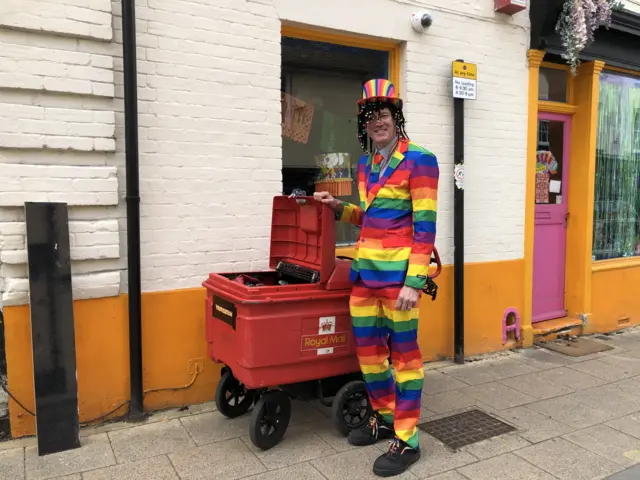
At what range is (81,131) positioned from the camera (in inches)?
135

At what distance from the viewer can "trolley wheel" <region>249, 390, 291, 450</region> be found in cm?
322

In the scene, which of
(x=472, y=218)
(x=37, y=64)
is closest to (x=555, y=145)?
(x=472, y=218)

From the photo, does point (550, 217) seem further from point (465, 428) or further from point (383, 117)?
point (383, 117)

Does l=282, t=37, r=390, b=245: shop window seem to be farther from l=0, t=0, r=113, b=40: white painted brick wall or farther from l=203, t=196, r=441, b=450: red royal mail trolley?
l=0, t=0, r=113, b=40: white painted brick wall

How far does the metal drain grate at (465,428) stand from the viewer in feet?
11.6

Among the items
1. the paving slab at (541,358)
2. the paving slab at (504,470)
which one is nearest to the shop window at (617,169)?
the paving slab at (541,358)

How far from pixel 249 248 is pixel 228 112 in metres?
1.03

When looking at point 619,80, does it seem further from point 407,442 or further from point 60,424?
point 60,424

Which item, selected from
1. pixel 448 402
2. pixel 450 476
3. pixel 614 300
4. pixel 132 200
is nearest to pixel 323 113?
pixel 132 200

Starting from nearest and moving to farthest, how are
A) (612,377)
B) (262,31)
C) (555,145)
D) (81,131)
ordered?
(81,131), (262,31), (612,377), (555,145)

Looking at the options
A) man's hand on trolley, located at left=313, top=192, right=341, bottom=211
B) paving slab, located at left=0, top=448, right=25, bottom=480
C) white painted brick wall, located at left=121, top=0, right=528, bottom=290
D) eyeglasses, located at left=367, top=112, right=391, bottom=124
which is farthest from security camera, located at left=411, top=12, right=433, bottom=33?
paving slab, located at left=0, top=448, right=25, bottom=480

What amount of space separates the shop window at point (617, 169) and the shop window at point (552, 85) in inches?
18.2

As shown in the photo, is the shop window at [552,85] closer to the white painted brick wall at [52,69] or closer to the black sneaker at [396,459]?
the black sneaker at [396,459]

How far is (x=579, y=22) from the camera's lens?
→ 17.5ft
